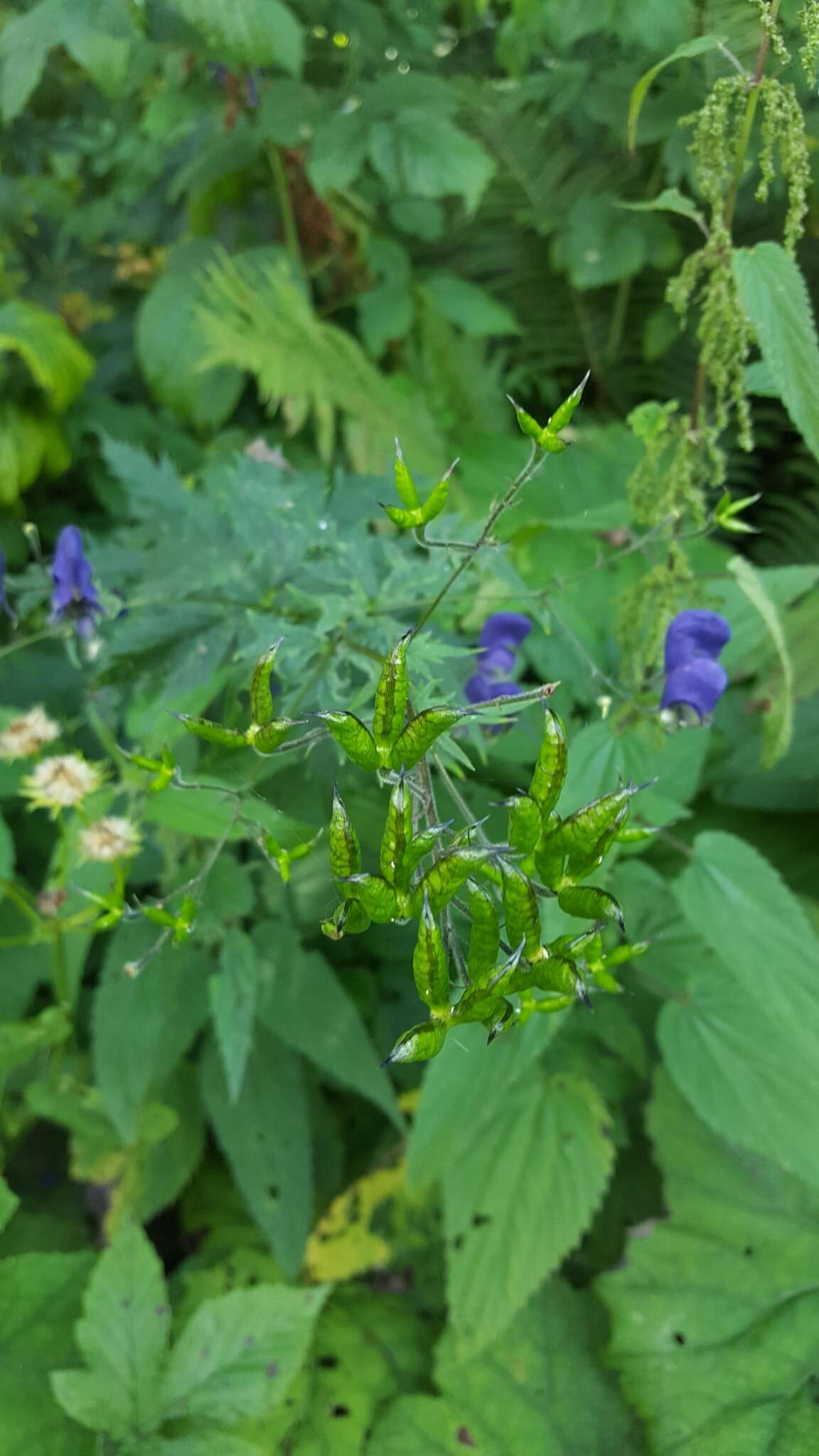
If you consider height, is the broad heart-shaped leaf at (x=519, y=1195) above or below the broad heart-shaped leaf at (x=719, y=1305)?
above

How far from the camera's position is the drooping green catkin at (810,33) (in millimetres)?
396

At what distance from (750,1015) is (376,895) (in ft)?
2.13

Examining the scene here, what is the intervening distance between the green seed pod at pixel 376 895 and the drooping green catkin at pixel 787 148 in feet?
1.40

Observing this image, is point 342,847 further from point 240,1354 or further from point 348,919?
point 240,1354

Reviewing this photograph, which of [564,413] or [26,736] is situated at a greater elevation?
[564,413]

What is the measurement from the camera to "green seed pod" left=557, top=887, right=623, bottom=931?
36 centimetres

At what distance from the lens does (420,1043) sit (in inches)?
12.5

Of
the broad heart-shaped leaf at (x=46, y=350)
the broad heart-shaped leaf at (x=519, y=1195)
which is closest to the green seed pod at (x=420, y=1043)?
the broad heart-shaped leaf at (x=519, y=1195)

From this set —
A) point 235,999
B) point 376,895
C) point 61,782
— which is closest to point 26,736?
point 61,782

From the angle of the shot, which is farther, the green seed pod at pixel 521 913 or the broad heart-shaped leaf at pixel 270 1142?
the broad heart-shaped leaf at pixel 270 1142

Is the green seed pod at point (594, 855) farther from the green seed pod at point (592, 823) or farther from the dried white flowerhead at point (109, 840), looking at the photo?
the dried white flowerhead at point (109, 840)

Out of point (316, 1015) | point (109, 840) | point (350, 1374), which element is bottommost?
point (350, 1374)

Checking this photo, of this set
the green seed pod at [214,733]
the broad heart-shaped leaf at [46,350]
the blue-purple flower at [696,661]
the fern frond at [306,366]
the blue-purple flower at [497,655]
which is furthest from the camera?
the broad heart-shaped leaf at [46,350]

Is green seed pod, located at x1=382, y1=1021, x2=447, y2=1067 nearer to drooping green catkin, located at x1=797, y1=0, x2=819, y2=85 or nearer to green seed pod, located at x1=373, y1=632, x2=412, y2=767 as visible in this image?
green seed pod, located at x1=373, y1=632, x2=412, y2=767
